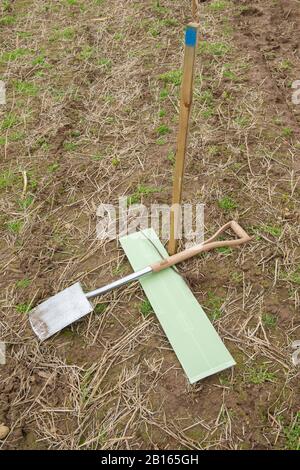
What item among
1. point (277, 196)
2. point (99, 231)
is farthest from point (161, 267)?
point (277, 196)

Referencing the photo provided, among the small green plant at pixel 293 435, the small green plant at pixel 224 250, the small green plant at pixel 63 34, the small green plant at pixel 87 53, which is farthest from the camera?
the small green plant at pixel 63 34

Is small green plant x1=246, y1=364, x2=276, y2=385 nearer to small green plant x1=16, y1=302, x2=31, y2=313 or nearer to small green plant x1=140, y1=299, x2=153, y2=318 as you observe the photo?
small green plant x1=140, y1=299, x2=153, y2=318

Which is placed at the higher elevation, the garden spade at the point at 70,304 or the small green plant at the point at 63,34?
the small green plant at the point at 63,34

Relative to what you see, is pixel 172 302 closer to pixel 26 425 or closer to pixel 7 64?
pixel 26 425

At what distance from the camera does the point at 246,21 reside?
3.77m

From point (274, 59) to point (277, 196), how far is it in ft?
5.09

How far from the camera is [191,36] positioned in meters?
1.43

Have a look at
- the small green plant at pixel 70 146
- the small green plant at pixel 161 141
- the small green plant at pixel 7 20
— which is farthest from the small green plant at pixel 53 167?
the small green plant at pixel 7 20

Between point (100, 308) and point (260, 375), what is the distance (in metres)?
0.88

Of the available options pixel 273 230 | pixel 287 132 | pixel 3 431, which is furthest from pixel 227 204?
pixel 3 431

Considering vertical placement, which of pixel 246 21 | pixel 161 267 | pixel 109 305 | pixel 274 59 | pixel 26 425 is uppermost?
pixel 246 21

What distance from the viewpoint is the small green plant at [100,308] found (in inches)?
83.3

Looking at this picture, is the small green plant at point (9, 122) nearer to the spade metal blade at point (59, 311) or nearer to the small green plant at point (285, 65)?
the spade metal blade at point (59, 311)
